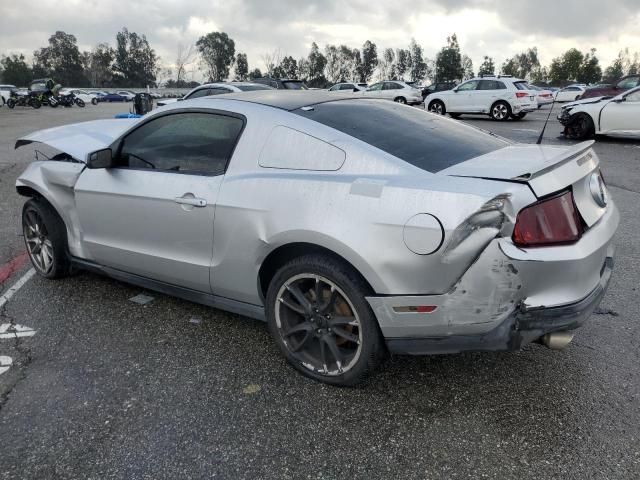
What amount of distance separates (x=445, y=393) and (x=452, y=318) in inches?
23.9

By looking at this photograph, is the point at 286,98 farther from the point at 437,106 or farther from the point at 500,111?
the point at 437,106

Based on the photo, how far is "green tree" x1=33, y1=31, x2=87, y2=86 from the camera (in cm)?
10156

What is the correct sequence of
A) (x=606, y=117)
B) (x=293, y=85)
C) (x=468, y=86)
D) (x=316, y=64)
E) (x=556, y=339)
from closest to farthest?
1. (x=556, y=339)
2. (x=606, y=117)
3. (x=468, y=86)
4. (x=293, y=85)
5. (x=316, y=64)

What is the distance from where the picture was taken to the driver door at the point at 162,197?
3.05 metres

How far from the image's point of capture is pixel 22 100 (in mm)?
35719

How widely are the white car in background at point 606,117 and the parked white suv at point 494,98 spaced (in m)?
5.20

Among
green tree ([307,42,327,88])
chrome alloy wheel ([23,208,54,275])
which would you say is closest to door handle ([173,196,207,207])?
chrome alloy wheel ([23,208,54,275])

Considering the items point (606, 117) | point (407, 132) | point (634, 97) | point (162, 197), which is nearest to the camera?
point (407, 132)

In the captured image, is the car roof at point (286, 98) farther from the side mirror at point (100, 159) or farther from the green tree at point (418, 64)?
the green tree at point (418, 64)

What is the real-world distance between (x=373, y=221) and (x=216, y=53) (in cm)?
10458

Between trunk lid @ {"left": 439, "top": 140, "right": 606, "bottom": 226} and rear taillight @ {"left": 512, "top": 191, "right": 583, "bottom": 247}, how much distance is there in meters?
0.06

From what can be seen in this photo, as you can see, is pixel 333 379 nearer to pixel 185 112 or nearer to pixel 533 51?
pixel 185 112

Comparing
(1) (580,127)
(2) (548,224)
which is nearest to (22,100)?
(1) (580,127)

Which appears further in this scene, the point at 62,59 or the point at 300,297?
the point at 62,59
